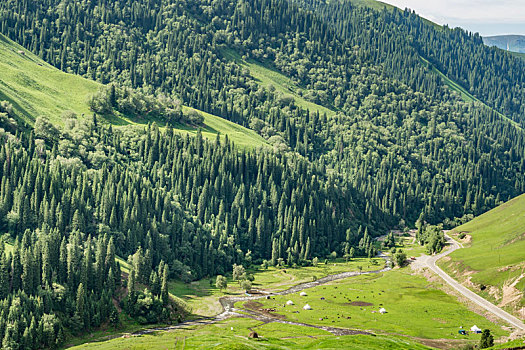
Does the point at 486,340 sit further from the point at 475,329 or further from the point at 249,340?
the point at 249,340

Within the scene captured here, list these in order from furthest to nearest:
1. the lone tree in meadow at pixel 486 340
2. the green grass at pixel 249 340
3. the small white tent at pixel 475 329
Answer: the small white tent at pixel 475 329 < the green grass at pixel 249 340 < the lone tree in meadow at pixel 486 340

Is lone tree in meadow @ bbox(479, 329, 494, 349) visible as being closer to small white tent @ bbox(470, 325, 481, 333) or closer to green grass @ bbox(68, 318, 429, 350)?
green grass @ bbox(68, 318, 429, 350)

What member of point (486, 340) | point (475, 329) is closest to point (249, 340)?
point (486, 340)

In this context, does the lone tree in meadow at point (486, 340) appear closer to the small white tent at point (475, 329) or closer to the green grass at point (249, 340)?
the green grass at point (249, 340)

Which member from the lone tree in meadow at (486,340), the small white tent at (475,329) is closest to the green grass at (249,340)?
the lone tree in meadow at (486,340)

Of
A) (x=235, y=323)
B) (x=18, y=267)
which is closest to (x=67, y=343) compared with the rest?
(x=18, y=267)

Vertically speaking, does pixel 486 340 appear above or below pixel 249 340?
above

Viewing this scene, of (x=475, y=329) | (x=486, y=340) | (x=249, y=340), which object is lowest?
(x=249, y=340)

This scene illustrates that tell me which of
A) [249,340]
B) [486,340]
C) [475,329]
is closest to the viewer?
[486,340]
